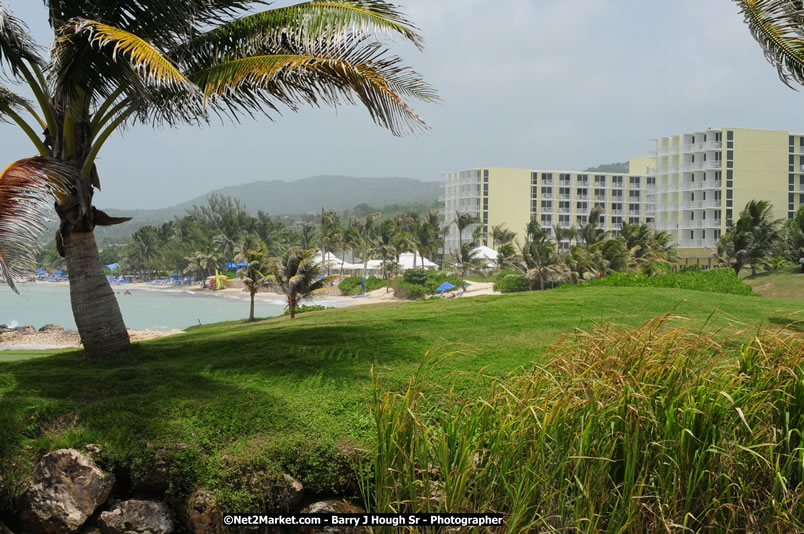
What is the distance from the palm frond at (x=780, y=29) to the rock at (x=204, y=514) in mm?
8398

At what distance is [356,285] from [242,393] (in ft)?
176

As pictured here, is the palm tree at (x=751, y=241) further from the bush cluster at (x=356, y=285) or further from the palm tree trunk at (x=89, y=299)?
the palm tree trunk at (x=89, y=299)

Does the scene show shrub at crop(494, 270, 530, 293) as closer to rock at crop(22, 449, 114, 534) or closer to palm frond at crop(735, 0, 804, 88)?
palm frond at crop(735, 0, 804, 88)

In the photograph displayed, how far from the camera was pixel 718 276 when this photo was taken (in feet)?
63.9

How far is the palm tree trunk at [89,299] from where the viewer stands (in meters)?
7.94

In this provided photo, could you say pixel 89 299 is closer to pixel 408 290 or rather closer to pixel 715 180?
pixel 408 290

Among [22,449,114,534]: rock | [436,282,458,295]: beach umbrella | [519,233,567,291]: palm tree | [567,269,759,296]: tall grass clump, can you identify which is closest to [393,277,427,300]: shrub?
[436,282,458,295]: beach umbrella

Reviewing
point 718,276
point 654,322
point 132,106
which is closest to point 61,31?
point 132,106

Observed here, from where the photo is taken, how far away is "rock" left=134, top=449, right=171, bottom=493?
4965 millimetres

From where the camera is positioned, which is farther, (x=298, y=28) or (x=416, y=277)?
(x=416, y=277)

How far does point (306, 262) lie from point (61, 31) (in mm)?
18951

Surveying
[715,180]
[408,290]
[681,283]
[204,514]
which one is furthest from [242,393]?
[715,180]

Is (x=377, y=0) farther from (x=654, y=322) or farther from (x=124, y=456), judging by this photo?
(x=124, y=456)

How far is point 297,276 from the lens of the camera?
83.2 ft
